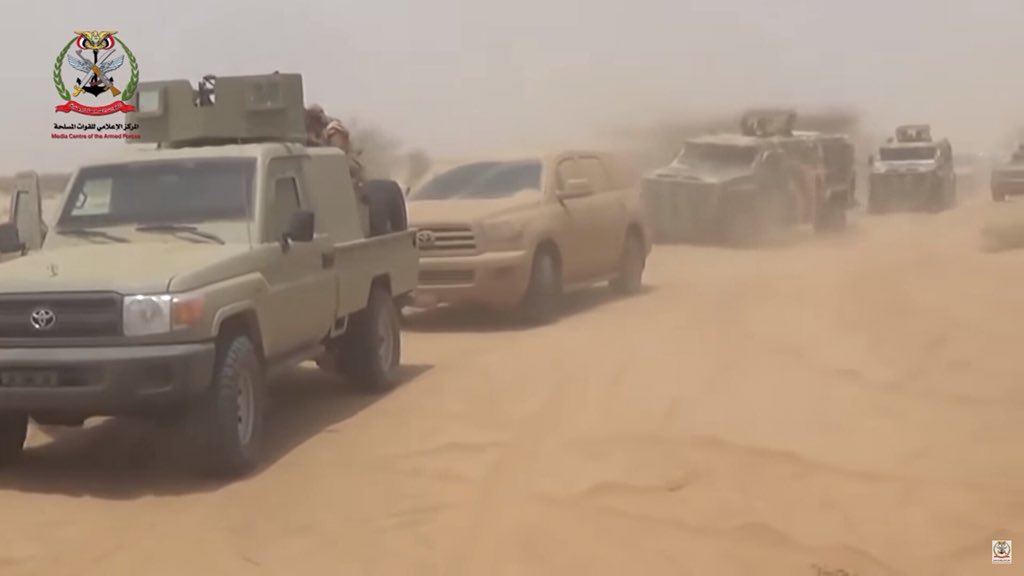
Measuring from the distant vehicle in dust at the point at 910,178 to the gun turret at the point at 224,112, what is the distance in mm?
22320

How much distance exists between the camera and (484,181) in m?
13.9

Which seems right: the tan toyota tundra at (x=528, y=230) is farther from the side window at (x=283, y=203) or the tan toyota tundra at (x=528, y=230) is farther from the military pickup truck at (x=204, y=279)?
the side window at (x=283, y=203)

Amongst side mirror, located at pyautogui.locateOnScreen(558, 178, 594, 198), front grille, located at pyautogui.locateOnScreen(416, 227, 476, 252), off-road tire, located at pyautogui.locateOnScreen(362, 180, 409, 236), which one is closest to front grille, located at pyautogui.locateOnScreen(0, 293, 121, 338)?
off-road tire, located at pyautogui.locateOnScreen(362, 180, 409, 236)

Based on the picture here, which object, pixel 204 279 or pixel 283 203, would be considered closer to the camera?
pixel 204 279

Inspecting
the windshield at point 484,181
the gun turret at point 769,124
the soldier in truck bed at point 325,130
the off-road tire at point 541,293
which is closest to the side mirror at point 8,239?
the soldier in truck bed at point 325,130

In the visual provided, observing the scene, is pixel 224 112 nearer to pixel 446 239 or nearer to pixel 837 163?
pixel 446 239

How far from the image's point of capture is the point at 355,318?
9.77 metres

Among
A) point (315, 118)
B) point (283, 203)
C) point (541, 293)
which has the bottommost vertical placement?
point (541, 293)

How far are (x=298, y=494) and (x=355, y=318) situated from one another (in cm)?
281

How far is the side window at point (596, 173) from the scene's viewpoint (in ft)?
48.5

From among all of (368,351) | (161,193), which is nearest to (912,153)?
(368,351)

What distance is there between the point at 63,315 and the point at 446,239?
5994 mm

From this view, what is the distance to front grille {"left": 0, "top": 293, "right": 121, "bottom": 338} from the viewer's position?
7.02 m

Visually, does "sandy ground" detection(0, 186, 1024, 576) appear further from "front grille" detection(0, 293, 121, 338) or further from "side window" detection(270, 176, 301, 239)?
"side window" detection(270, 176, 301, 239)
